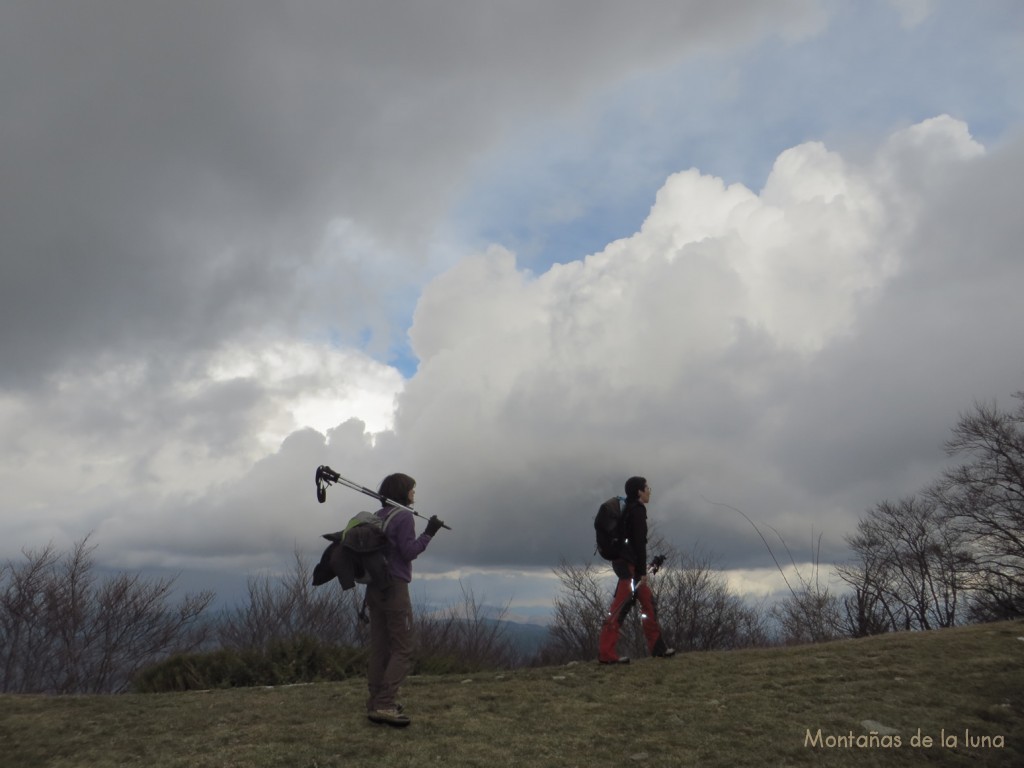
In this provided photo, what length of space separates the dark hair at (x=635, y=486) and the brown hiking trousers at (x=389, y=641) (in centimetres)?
338

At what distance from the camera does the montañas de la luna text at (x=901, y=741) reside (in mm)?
4980

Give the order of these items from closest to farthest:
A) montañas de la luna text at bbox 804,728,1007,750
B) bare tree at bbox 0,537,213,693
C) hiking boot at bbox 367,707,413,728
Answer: montañas de la luna text at bbox 804,728,1007,750 → hiking boot at bbox 367,707,413,728 → bare tree at bbox 0,537,213,693

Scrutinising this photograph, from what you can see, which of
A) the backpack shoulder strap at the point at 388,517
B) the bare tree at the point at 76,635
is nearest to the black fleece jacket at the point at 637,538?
the backpack shoulder strap at the point at 388,517

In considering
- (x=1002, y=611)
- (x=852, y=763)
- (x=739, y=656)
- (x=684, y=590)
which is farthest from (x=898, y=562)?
(x=852, y=763)

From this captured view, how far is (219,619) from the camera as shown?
37906 millimetres

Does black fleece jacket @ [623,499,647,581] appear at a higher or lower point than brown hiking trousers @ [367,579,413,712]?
higher

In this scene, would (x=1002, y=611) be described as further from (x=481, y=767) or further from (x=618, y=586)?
(x=481, y=767)

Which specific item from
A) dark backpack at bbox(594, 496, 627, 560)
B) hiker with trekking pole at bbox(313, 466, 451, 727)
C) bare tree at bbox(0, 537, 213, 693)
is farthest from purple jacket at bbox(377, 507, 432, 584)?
bare tree at bbox(0, 537, 213, 693)

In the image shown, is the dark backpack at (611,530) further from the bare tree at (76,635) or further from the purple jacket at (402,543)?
the bare tree at (76,635)

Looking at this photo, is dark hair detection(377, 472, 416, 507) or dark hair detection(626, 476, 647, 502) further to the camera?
dark hair detection(626, 476, 647, 502)

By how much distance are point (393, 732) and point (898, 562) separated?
4956 cm

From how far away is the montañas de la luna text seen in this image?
16.3 ft

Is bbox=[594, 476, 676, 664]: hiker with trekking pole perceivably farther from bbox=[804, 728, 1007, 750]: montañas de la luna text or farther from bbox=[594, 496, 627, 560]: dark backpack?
bbox=[804, 728, 1007, 750]: montañas de la luna text

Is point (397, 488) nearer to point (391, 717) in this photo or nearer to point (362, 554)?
point (362, 554)
